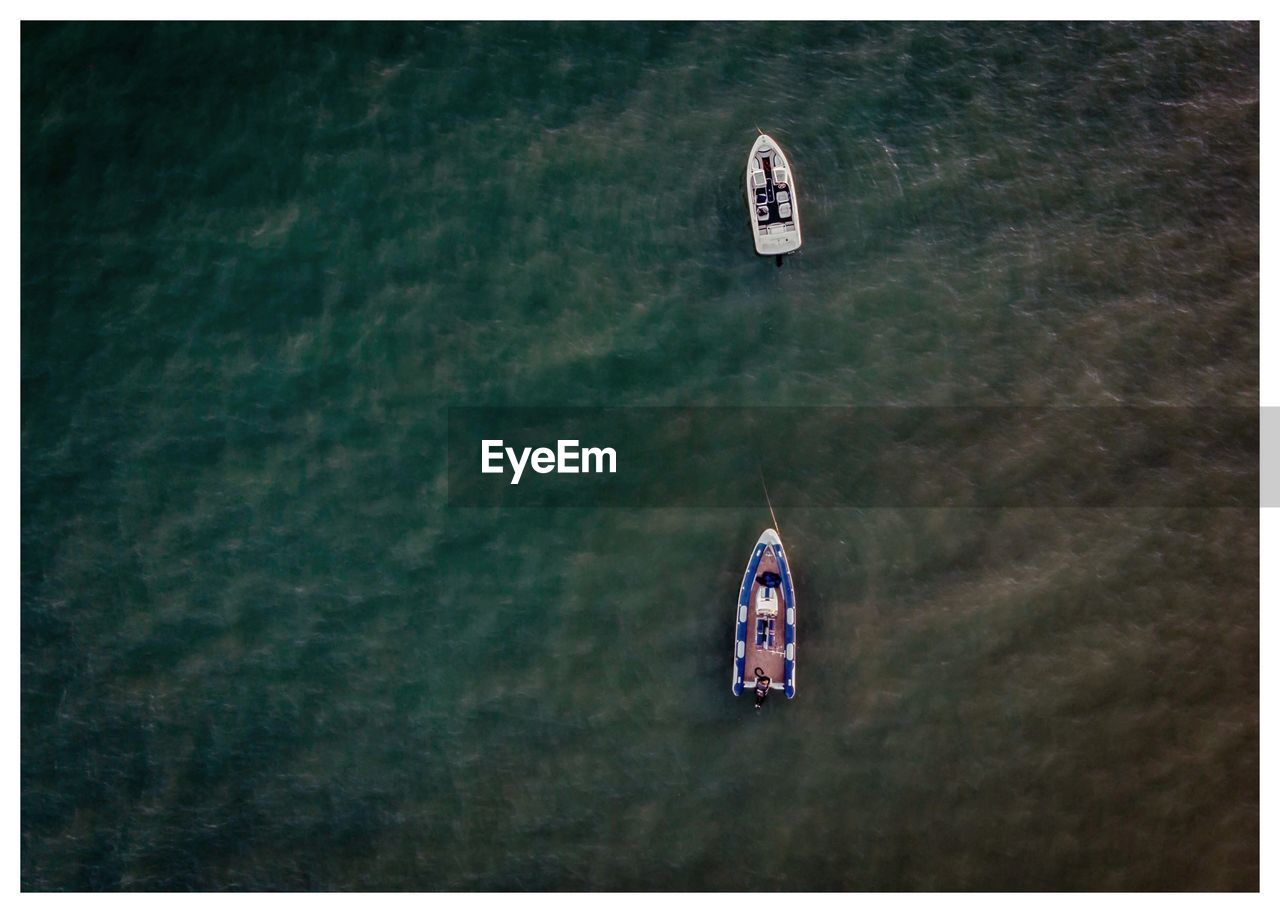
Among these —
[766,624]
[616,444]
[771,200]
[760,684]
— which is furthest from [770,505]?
[771,200]

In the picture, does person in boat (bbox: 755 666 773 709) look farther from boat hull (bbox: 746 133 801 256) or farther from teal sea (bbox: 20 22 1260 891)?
boat hull (bbox: 746 133 801 256)

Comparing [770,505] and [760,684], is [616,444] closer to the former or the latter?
[770,505]

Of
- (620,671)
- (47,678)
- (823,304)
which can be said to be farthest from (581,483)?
(47,678)

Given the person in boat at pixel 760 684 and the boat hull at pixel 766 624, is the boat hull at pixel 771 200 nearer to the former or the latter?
the boat hull at pixel 766 624

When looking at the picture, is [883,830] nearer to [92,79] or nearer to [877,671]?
[877,671]

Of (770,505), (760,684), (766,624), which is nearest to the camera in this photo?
(760,684)

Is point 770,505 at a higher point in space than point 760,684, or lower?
higher
